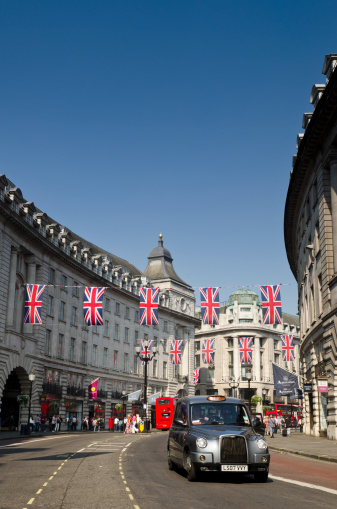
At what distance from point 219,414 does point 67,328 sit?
1962 inches

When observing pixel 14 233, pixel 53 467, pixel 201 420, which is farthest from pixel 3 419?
pixel 201 420

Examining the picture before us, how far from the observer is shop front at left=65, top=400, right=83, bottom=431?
60000 mm

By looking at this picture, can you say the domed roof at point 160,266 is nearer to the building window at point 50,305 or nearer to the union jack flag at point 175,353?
the union jack flag at point 175,353

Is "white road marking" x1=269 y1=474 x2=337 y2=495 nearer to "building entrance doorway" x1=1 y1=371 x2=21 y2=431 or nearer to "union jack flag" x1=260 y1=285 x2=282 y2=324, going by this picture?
"union jack flag" x1=260 y1=285 x2=282 y2=324

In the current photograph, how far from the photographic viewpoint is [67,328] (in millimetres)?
63031

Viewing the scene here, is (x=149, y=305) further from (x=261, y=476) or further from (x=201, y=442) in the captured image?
(x=201, y=442)

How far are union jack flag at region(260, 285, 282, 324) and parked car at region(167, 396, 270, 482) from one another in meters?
23.8

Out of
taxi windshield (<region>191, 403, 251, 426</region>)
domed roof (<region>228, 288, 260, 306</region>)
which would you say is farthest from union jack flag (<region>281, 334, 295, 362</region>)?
domed roof (<region>228, 288, 260, 306</region>)

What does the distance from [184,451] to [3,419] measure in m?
43.2

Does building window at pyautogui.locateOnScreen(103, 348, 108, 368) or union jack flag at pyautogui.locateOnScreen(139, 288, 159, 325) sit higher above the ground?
union jack flag at pyautogui.locateOnScreen(139, 288, 159, 325)

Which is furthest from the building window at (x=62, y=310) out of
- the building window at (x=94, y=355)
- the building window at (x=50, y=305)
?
the building window at (x=94, y=355)

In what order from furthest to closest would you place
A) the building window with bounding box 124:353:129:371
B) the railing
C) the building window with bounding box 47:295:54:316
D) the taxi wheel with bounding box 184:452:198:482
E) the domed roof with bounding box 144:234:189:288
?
the domed roof with bounding box 144:234:189:288 < the building window with bounding box 124:353:129:371 < the building window with bounding box 47:295:54:316 < the railing < the taxi wheel with bounding box 184:452:198:482

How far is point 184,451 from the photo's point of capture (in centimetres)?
1422

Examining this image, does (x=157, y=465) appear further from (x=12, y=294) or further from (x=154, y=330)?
(x=154, y=330)
